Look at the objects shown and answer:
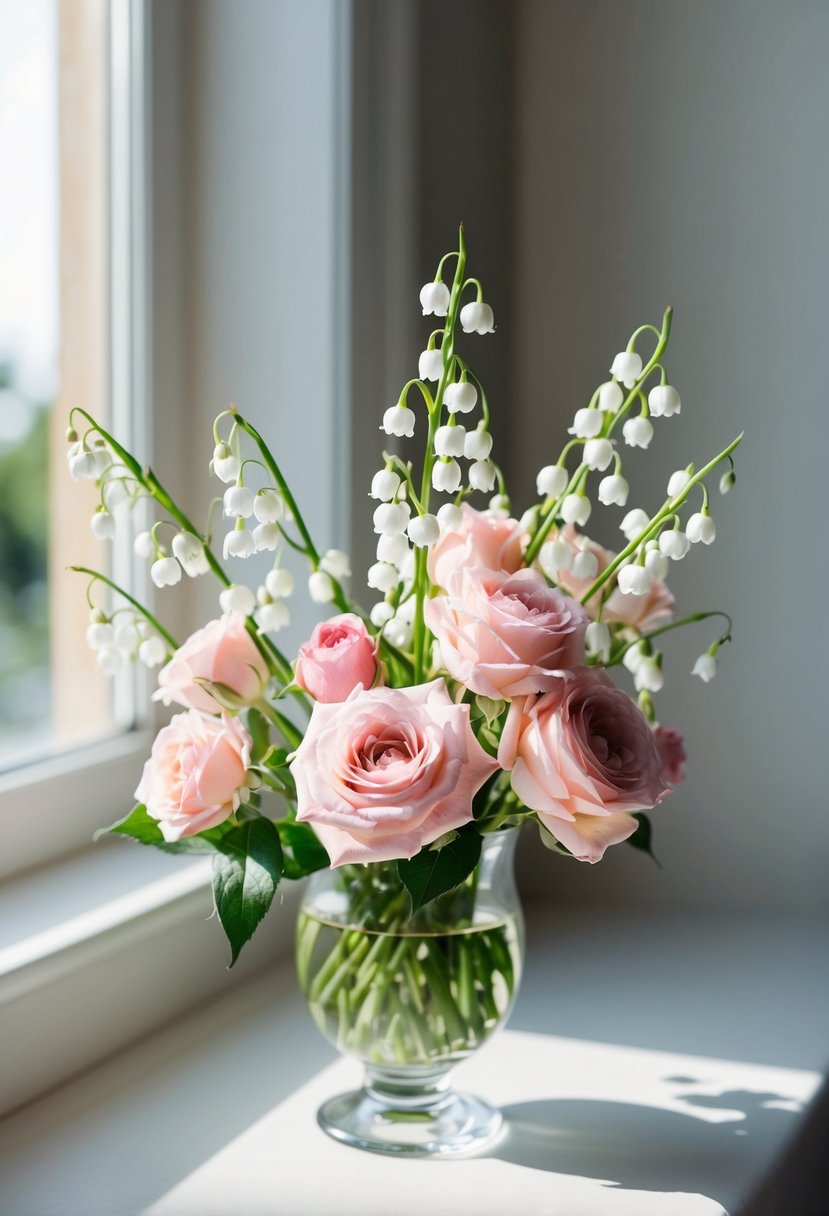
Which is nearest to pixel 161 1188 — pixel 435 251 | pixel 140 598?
pixel 140 598

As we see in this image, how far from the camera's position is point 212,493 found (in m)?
1.22

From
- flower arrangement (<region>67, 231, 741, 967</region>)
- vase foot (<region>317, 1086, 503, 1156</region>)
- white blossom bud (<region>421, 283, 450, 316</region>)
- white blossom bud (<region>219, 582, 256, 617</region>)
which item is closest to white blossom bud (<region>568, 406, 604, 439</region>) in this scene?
flower arrangement (<region>67, 231, 741, 967</region>)

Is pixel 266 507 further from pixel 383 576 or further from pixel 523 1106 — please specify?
pixel 523 1106

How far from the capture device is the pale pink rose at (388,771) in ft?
2.29

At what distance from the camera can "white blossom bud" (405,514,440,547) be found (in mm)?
744

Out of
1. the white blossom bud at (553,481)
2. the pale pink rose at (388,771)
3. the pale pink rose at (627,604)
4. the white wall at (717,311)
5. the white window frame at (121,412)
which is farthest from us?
the white wall at (717,311)

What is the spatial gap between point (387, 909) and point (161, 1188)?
22 cm

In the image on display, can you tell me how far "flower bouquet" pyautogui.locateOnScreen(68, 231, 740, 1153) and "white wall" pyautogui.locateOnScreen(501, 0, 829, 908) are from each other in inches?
18.5

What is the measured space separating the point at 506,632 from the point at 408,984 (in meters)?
0.26

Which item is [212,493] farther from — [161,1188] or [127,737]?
[161,1188]

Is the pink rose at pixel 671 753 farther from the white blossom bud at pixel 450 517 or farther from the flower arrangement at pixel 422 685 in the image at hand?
the white blossom bud at pixel 450 517

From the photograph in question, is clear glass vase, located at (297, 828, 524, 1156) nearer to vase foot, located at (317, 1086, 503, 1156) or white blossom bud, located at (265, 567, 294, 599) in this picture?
vase foot, located at (317, 1086, 503, 1156)

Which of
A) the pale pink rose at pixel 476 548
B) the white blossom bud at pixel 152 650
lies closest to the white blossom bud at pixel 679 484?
the pale pink rose at pixel 476 548

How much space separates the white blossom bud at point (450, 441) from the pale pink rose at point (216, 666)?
0.18m
